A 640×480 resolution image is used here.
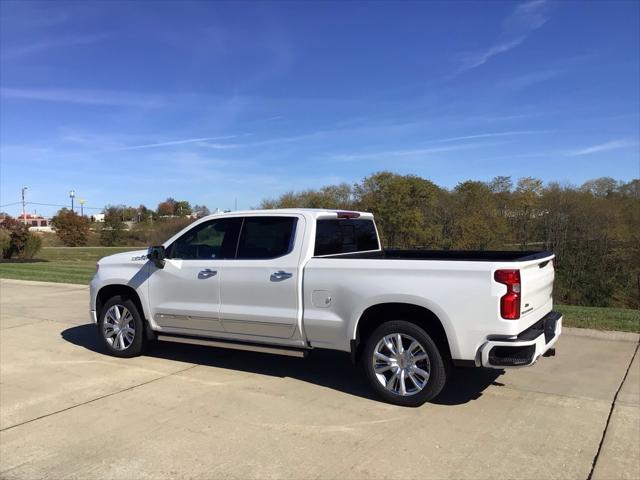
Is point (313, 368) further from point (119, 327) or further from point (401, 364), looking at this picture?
point (119, 327)

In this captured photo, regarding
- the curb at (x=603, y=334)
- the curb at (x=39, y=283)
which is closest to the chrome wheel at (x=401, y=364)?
the curb at (x=603, y=334)

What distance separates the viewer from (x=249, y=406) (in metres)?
5.10

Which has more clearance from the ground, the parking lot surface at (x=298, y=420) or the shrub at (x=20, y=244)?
the shrub at (x=20, y=244)

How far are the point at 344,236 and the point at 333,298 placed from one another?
1217mm

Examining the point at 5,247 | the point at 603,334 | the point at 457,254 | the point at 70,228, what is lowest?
the point at 603,334

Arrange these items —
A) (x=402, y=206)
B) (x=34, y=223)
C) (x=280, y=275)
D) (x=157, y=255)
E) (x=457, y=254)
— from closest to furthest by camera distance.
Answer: (x=280, y=275) < (x=457, y=254) < (x=157, y=255) < (x=402, y=206) < (x=34, y=223)

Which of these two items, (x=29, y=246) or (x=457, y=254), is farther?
(x=29, y=246)

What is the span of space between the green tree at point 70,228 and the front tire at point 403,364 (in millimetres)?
55944

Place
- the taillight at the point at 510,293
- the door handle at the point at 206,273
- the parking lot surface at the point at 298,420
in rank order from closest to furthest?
the parking lot surface at the point at 298,420, the taillight at the point at 510,293, the door handle at the point at 206,273

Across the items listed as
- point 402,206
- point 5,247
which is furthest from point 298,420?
point 5,247

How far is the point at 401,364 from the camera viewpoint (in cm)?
505

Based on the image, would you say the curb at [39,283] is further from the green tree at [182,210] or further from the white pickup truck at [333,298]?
the green tree at [182,210]

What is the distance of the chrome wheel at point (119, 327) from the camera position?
690 centimetres

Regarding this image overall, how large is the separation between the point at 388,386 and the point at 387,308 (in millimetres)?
729
